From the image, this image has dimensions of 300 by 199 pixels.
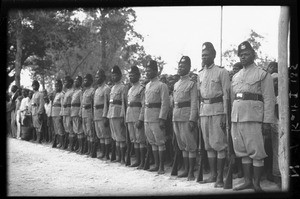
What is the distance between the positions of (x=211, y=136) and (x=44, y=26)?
358cm

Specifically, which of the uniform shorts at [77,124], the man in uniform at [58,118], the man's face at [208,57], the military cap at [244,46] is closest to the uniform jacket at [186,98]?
the man's face at [208,57]

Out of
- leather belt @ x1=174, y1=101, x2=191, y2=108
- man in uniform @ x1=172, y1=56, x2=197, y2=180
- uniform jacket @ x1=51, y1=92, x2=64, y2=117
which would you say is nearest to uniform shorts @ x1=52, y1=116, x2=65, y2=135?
uniform jacket @ x1=51, y1=92, x2=64, y2=117

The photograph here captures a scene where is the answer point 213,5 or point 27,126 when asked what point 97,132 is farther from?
point 213,5

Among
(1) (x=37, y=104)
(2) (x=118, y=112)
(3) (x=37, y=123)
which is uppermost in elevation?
(1) (x=37, y=104)

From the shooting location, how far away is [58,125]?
9.92 m

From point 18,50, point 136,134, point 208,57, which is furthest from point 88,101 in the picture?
point 208,57

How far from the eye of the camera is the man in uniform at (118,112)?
26.4ft

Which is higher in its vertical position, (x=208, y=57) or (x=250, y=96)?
(x=208, y=57)

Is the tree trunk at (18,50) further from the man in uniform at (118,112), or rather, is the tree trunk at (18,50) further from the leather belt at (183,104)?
the leather belt at (183,104)

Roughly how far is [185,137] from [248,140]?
1318 mm

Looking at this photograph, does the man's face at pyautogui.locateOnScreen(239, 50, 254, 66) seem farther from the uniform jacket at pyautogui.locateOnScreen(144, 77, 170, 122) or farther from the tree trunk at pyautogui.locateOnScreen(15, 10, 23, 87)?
the tree trunk at pyautogui.locateOnScreen(15, 10, 23, 87)

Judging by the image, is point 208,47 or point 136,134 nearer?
point 208,47

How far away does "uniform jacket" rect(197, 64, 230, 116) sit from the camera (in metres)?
5.95

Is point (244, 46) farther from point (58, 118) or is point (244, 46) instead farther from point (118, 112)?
point (58, 118)
